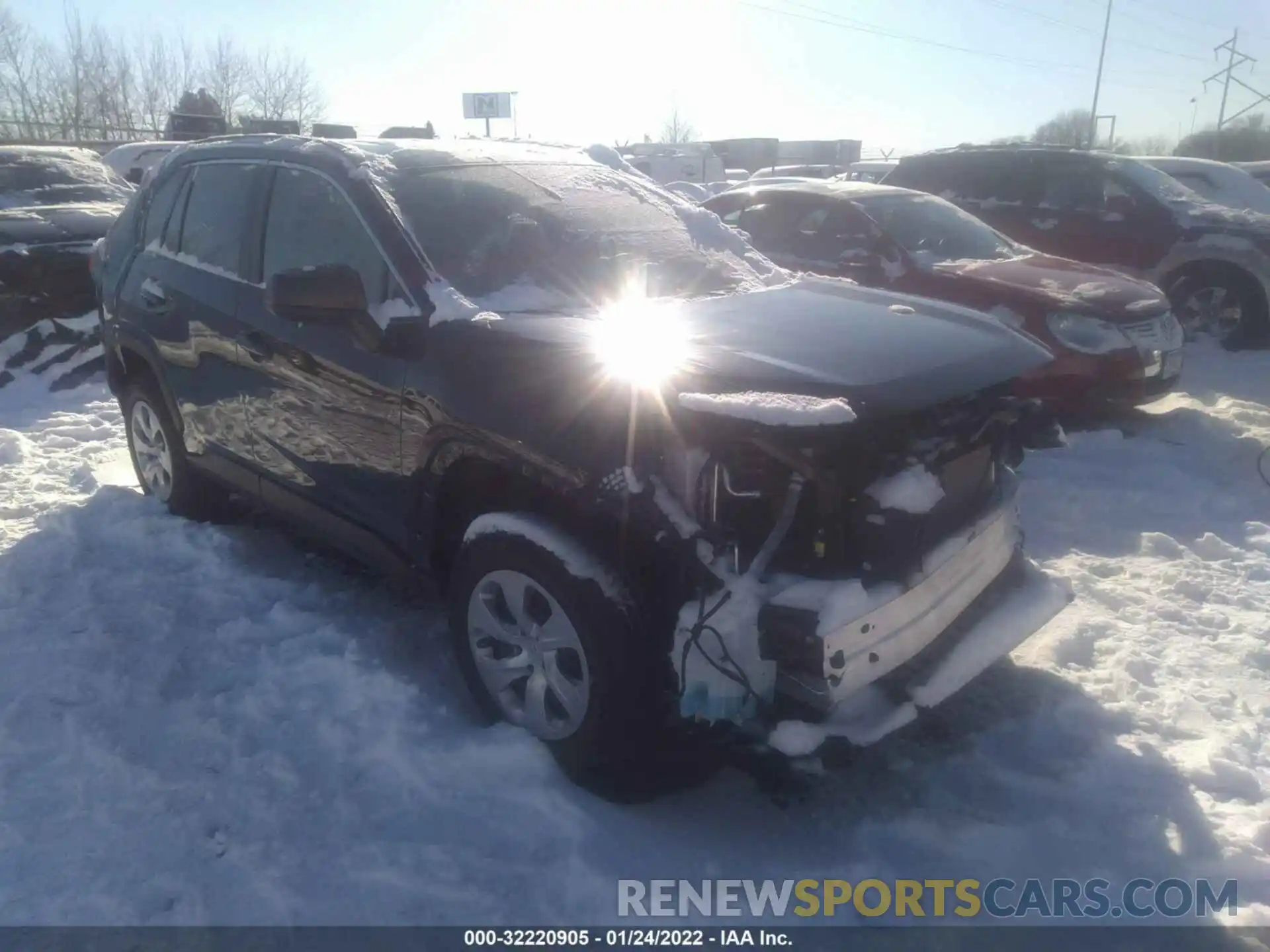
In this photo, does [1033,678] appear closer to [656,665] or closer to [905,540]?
[905,540]

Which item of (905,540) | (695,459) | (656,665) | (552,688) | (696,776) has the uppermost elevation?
(695,459)

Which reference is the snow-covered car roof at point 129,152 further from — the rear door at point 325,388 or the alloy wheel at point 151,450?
the rear door at point 325,388

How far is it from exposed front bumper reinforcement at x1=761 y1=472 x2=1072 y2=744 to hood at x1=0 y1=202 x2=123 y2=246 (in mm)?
7210

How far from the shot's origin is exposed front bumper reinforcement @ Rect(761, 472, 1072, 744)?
2422 millimetres

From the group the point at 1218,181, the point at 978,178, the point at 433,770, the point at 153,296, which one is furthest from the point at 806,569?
the point at 1218,181

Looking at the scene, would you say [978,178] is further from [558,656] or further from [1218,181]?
[558,656]

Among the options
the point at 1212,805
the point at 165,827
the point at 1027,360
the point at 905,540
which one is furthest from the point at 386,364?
the point at 1212,805

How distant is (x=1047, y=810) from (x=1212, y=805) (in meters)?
0.50

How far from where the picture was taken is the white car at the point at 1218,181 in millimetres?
10367

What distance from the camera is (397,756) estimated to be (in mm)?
2994

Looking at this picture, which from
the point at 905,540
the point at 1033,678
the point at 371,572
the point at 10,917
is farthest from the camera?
the point at 371,572

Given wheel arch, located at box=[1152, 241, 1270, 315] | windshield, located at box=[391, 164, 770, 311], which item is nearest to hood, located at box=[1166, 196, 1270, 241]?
wheel arch, located at box=[1152, 241, 1270, 315]

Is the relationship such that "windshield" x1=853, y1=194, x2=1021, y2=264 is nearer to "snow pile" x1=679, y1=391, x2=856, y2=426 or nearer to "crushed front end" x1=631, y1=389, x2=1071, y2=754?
"crushed front end" x1=631, y1=389, x2=1071, y2=754

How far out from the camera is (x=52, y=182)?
353 inches
